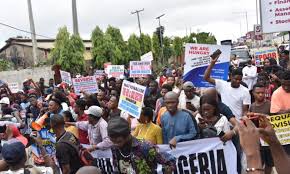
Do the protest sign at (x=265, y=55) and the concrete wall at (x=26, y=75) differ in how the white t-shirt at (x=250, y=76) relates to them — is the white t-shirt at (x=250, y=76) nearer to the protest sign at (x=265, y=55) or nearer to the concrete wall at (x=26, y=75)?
the protest sign at (x=265, y=55)

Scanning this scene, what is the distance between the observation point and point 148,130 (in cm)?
631

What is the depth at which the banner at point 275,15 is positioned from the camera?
797 centimetres

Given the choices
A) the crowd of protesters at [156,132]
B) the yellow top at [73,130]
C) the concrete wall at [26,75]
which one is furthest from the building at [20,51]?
the yellow top at [73,130]

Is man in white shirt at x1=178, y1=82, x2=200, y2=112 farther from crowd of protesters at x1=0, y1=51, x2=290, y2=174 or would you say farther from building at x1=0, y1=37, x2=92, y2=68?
building at x1=0, y1=37, x2=92, y2=68

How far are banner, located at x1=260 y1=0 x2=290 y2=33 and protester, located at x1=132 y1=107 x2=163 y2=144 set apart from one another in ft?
9.31

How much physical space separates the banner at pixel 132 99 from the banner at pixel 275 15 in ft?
7.86

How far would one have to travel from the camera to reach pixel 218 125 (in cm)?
569

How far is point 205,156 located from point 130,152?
190 centimetres

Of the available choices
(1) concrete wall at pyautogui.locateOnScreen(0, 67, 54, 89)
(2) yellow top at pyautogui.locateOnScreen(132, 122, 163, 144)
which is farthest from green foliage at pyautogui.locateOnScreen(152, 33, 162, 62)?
(2) yellow top at pyautogui.locateOnScreen(132, 122, 163, 144)

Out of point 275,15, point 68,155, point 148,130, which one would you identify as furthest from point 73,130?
point 275,15

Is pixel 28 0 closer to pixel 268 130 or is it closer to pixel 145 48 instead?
pixel 145 48

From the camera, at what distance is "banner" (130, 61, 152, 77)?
50.2 ft

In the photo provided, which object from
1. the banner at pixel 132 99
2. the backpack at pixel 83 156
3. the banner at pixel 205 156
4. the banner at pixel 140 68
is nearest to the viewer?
the backpack at pixel 83 156

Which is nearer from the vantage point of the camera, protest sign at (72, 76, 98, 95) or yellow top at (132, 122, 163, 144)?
yellow top at (132, 122, 163, 144)
